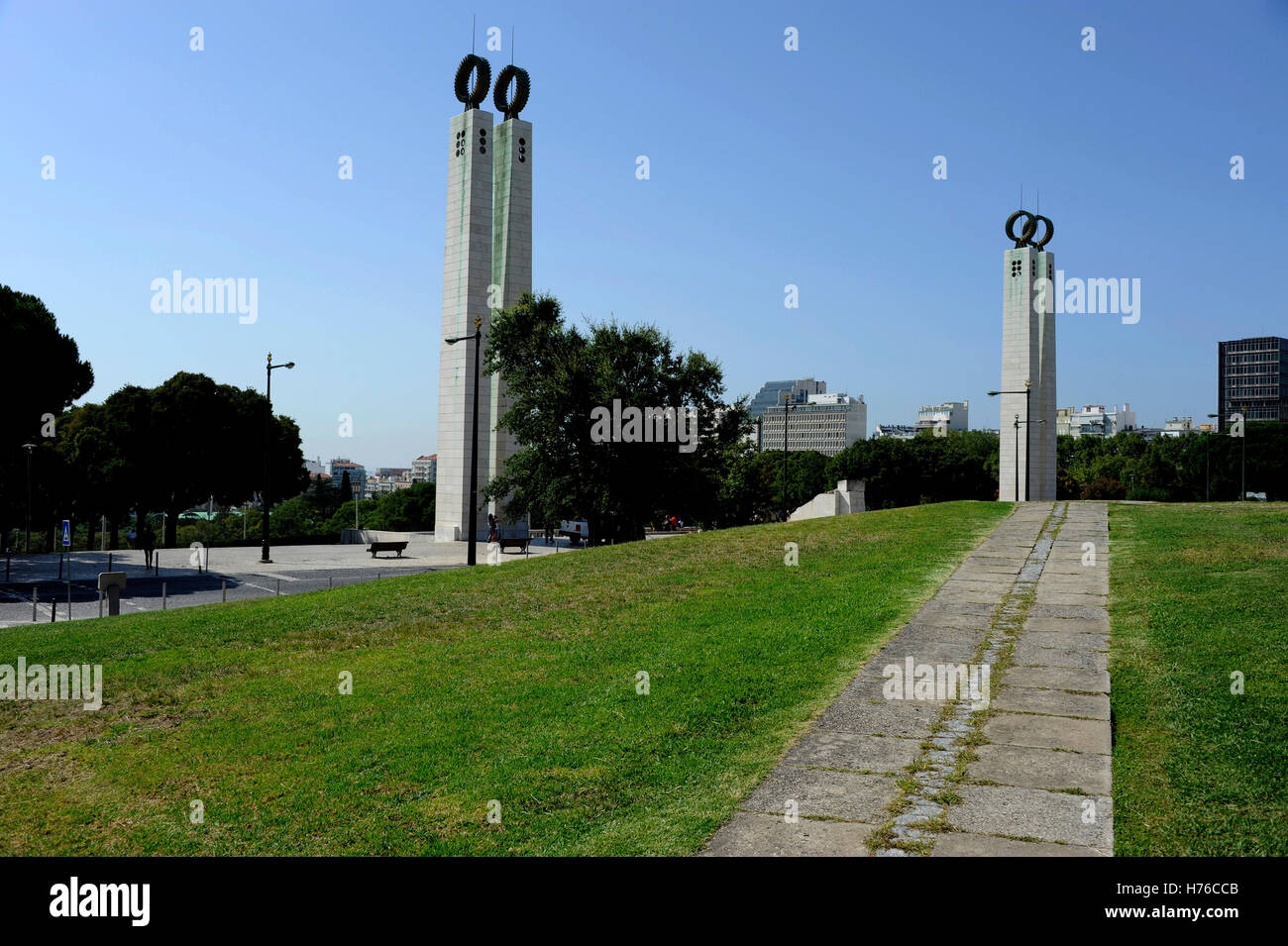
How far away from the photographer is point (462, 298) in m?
52.0

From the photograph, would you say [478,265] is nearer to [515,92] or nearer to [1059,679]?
[515,92]

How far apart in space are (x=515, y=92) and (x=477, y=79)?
9.35 ft

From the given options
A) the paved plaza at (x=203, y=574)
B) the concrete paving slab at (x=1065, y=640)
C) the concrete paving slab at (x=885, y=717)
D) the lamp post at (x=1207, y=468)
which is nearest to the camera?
the concrete paving slab at (x=885, y=717)

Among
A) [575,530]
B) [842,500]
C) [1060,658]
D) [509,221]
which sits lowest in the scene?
[575,530]

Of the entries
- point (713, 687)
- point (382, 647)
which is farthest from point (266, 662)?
point (713, 687)

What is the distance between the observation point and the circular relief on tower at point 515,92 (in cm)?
5422

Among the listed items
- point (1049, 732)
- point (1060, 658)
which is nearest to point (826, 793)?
point (1049, 732)

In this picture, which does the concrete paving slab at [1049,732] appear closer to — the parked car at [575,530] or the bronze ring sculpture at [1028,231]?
the parked car at [575,530]

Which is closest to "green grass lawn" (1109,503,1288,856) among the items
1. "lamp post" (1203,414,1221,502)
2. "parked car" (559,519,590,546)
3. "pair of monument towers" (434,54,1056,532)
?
"parked car" (559,519,590,546)

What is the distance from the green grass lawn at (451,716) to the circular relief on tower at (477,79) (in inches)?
1830

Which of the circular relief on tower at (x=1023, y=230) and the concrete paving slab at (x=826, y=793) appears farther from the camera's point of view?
the circular relief on tower at (x=1023, y=230)

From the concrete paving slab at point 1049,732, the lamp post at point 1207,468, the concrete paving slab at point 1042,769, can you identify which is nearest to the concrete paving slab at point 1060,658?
the concrete paving slab at point 1049,732

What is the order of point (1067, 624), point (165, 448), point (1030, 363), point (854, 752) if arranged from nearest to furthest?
point (854, 752) < point (1067, 624) < point (165, 448) < point (1030, 363)
